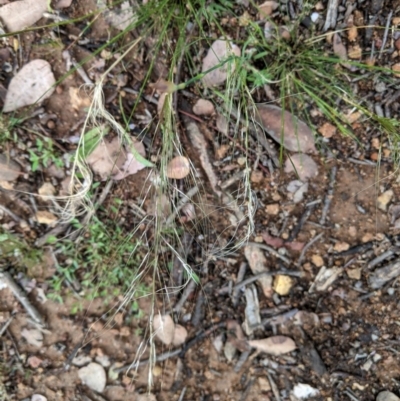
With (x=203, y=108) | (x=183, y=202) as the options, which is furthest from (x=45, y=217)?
(x=203, y=108)

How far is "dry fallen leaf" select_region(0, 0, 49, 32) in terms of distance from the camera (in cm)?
127

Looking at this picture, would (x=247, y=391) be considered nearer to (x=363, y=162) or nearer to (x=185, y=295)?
(x=185, y=295)

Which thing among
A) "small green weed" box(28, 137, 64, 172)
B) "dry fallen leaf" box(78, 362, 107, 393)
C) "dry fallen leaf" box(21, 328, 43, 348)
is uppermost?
"small green weed" box(28, 137, 64, 172)

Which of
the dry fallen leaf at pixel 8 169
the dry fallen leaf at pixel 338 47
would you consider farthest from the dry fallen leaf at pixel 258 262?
the dry fallen leaf at pixel 8 169

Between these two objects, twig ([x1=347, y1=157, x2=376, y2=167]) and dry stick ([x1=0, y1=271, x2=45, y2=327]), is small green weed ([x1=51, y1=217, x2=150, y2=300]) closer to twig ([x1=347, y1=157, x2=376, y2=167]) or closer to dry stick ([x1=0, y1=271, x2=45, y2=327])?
dry stick ([x1=0, y1=271, x2=45, y2=327])

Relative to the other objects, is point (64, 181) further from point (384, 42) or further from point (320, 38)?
point (384, 42)

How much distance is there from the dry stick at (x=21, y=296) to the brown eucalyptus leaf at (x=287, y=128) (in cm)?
91

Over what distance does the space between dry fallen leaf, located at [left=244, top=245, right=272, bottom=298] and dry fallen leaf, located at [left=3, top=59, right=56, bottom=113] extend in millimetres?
775

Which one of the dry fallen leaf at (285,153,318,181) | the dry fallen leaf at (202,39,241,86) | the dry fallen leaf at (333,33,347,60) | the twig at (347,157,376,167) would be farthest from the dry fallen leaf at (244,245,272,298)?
the dry fallen leaf at (333,33,347,60)

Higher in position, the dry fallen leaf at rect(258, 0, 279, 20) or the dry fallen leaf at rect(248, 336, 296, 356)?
the dry fallen leaf at rect(258, 0, 279, 20)

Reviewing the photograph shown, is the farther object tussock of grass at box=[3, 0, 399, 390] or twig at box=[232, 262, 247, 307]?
twig at box=[232, 262, 247, 307]

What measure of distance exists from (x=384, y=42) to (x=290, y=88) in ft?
0.96

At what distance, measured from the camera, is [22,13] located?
50.0 inches

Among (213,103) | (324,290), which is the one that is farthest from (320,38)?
(324,290)
